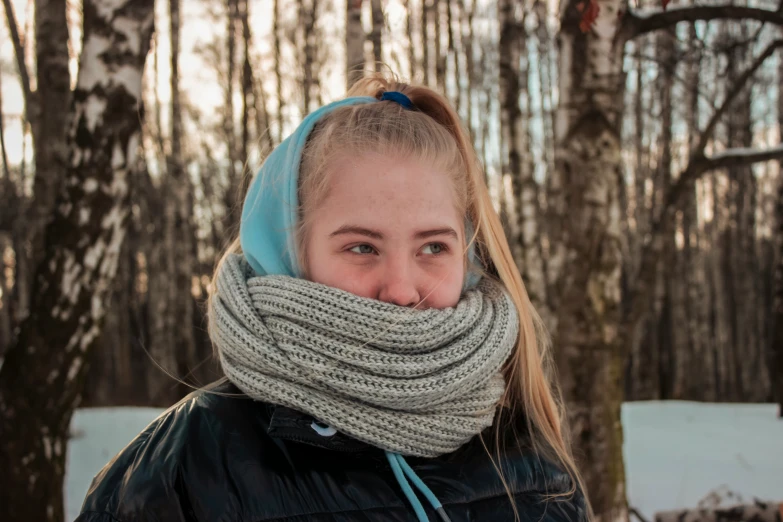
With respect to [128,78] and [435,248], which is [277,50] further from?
[435,248]

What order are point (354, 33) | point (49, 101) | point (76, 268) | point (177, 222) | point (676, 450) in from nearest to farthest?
point (76, 268), point (354, 33), point (49, 101), point (676, 450), point (177, 222)

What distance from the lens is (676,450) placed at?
7.27 metres

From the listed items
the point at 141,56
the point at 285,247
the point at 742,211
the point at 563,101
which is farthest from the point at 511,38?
the point at 742,211

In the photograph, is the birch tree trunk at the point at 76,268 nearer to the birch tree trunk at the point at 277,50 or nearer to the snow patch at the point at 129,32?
the snow patch at the point at 129,32

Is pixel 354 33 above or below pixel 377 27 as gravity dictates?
below

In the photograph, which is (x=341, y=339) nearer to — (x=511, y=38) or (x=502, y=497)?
(x=502, y=497)

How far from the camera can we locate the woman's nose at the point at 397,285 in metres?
1.37

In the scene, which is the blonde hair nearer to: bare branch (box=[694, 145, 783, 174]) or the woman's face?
Result: the woman's face

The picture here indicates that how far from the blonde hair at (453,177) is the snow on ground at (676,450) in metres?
4.42

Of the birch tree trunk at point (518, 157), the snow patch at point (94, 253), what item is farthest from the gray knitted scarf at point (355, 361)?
the birch tree trunk at point (518, 157)

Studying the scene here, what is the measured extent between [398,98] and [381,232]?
0.44 meters

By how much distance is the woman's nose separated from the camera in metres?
1.37

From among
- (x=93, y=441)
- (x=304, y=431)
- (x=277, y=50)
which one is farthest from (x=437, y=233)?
(x=277, y=50)

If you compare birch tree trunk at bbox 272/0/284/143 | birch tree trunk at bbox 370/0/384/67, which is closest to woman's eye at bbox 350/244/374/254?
birch tree trunk at bbox 370/0/384/67
